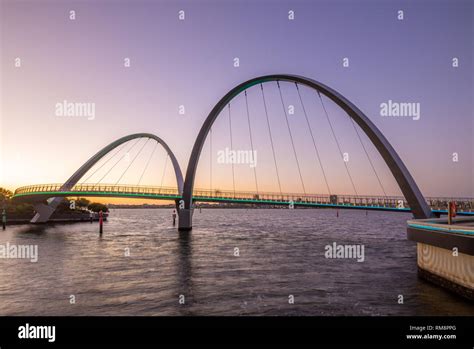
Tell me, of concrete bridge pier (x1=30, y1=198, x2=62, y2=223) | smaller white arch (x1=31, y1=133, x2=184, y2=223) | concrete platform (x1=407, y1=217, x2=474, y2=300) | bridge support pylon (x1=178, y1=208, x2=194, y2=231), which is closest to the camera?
concrete platform (x1=407, y1=217, x2=474, y2=300)

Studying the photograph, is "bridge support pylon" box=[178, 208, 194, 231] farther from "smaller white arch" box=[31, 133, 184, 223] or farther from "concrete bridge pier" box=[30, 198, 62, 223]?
"concrete bridge pier" box=[30, 198, 62, 223]

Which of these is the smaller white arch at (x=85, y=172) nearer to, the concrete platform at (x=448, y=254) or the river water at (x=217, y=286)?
the river water at (x=217, y=286)

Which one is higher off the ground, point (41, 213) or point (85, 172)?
point (85, 172)

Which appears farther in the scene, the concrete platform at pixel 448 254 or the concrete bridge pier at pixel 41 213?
the concrete bridge pier at pixel 41 213

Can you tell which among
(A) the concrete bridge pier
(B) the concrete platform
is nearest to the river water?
(B) the concrete platform

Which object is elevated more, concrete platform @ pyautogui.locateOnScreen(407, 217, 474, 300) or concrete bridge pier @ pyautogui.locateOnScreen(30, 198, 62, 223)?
concrete platform @ pyautogui.locateOnScreen(407, 217, 474, 300)

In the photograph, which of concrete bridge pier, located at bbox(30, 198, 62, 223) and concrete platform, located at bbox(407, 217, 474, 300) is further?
concrete bridge pier, located at bbox(30, 198, 62, 223)

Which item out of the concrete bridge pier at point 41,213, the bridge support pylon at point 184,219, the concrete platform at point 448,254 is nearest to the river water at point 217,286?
the concrete platform at point 448,254

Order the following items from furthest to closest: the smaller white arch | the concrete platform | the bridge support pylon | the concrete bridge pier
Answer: the concrete bridge pier → the smaller white arch → the bridge support pylon → the concrete platform

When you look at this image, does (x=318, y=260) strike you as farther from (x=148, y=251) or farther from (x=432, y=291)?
(x=148, y=251)

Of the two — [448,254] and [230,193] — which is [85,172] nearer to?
[230,193]

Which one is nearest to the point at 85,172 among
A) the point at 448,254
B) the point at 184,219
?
the point at 184,219
